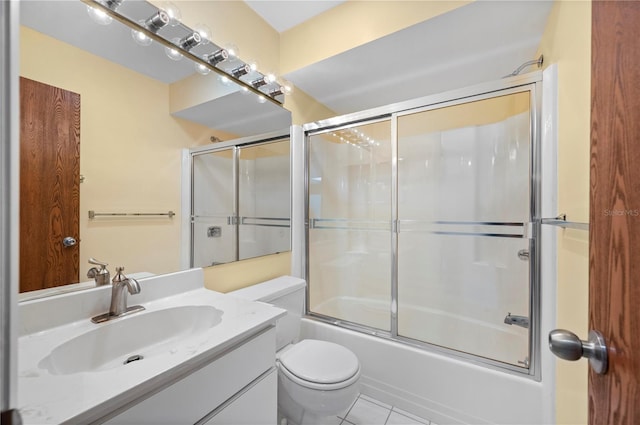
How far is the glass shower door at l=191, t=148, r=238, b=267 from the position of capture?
52.9 inches

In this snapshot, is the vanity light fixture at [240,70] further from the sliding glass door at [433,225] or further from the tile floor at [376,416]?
the tile floor at [376,416]

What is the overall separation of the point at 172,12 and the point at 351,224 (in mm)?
1728

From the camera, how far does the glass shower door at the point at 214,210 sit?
1343 millimetres

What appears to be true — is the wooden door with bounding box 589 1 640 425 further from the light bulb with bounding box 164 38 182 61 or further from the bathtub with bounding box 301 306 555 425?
the light bulb with bounding box 164 38 182 61

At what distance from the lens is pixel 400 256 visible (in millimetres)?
2047

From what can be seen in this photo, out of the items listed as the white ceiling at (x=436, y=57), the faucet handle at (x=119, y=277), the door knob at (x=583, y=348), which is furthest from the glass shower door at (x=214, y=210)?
the door knob at (x=583, y=348)

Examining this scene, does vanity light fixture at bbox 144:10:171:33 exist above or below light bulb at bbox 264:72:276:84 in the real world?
below

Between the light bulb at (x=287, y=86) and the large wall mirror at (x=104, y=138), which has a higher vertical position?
the light bulb at (x=287, y=86)

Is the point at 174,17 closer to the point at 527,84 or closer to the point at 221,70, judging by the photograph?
the point at 221,70

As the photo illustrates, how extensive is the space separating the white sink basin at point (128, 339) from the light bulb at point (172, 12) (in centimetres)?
131

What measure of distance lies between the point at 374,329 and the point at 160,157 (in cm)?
169

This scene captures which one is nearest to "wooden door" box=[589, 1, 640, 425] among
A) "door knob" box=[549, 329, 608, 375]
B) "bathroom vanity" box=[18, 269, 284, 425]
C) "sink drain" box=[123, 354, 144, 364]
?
"door knob" box=[549, 329, 608, 375]

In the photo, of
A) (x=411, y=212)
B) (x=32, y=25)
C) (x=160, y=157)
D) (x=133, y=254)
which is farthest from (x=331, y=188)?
(x=32, y=25)

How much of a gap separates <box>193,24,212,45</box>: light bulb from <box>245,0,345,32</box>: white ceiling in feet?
1.56
